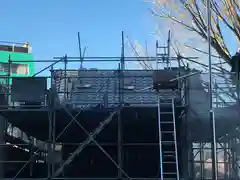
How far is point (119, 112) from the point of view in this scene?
13008mm

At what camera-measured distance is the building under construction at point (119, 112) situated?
1309 centimetres

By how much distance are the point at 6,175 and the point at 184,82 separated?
8.04 metres

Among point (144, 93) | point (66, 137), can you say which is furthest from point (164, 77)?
point (66, 137)

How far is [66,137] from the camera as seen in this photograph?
52.1 ft

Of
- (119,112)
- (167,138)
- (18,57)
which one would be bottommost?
(167,138)

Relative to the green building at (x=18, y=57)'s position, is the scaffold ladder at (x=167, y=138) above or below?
below

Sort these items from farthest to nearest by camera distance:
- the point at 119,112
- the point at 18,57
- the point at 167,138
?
the point at 18,57
the point at 167,138
the point at 119,112

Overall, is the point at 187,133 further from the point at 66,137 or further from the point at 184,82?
the point at 66,137

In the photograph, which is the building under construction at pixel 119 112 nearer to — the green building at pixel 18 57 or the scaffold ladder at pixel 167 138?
the scaffold ladder at pixel 167 138

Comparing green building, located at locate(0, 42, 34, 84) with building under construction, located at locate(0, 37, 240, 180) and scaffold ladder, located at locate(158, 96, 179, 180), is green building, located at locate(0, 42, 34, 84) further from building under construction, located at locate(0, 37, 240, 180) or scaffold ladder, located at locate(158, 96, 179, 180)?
scaffold ladder, located at locate(158, 96, 179, 180)

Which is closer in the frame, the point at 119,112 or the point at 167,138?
the point at 119,112

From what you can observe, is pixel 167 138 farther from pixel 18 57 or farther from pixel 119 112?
pixel 18 57

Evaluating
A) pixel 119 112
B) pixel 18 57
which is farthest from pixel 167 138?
pixel 18 57

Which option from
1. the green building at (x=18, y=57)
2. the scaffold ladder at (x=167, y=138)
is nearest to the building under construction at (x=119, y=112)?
the scaffold ladder at (x=167, y=138)
